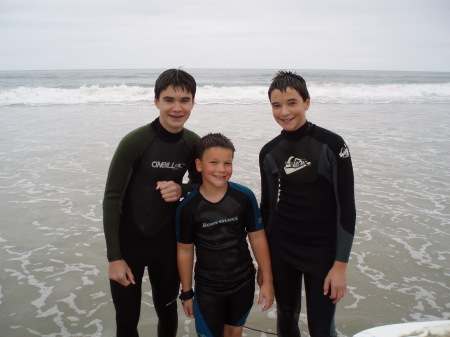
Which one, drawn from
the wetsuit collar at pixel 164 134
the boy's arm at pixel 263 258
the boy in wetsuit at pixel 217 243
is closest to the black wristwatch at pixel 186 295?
the boy in wetsuit at pixel 217 243

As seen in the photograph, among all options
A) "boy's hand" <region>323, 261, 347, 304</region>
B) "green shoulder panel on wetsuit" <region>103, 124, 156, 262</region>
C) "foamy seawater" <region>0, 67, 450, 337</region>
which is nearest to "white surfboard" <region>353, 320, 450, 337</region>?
"boy's hand" <region>323, 261, 347, 304</region>

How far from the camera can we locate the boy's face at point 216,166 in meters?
2.53

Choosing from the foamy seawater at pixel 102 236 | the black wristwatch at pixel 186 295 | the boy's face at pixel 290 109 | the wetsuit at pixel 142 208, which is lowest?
the foamy seawater at pixel 102 236

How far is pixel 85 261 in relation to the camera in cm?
445

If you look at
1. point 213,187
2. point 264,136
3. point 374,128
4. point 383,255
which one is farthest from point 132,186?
point 374,128

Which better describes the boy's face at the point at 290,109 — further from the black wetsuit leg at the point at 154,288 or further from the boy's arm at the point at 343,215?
the black wetsuit leg at the point at 154,288

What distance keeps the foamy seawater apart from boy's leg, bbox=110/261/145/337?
0.62 metres

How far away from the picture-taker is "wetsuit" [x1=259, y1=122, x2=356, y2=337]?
238 centimetres

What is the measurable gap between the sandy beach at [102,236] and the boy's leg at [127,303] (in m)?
0.61

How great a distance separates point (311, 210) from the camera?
2.49 m

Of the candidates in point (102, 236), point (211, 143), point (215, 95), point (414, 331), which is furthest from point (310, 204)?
point (215, 95)

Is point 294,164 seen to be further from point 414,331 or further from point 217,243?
point 414,331

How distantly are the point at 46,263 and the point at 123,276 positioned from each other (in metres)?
2.44

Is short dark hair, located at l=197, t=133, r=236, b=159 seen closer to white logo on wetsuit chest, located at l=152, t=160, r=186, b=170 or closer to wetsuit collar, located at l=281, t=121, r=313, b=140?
white logo on wetsuit chest, located at l=152, t=160, r=186, b=170
